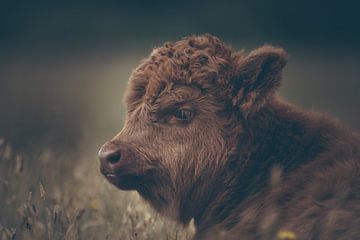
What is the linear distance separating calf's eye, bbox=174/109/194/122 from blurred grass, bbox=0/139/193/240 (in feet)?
2.41

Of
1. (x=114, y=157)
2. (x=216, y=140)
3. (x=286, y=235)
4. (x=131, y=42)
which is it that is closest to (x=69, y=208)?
(x=114, y=157)

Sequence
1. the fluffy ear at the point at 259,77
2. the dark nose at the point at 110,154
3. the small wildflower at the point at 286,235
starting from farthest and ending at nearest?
the fluffy ear at the point at 259,77 → the dark nose at the point at 110,154 → the small wildflower at the point at 286,235

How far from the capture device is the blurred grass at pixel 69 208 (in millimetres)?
5430

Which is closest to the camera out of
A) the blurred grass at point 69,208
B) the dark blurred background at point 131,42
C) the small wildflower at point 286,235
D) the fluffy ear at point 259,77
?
the small wildflower at point 286,235

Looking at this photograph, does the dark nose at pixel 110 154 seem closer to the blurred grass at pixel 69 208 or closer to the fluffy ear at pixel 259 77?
the blurred grass at pixel 69 208

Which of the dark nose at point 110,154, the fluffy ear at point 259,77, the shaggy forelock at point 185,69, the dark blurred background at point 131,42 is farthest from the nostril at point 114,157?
the dark blurred background at point 131,42

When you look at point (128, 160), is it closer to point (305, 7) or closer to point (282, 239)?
point (282, 239)

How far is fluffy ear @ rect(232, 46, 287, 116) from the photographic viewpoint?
16.7 feet

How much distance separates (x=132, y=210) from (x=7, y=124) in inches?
193

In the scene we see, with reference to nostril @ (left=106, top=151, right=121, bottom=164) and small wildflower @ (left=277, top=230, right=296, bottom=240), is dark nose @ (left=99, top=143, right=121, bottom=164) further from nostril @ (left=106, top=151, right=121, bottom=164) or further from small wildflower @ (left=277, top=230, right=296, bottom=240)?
small wildflower @ (left=277, top=230, right=296, bottom=240)

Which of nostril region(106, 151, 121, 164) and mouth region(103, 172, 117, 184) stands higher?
nostril region(106, 151, 121, 164)

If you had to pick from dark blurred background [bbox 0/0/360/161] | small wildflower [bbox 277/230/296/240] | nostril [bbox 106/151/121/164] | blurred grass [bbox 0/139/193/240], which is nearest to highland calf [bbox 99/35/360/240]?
nostril [bbox 106/151/121/164]

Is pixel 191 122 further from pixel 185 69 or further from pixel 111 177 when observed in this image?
pixel 111 177

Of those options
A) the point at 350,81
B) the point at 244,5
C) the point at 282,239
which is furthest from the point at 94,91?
the point at 282,239
